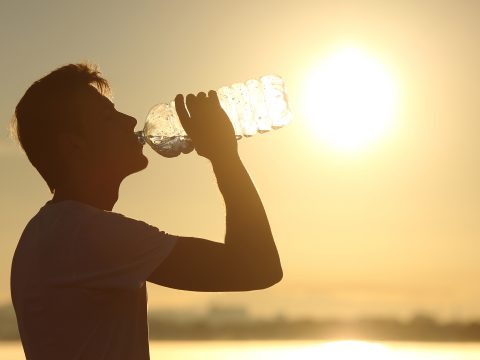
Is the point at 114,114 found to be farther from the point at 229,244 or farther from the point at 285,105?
the point at 285,105

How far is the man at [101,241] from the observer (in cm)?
338

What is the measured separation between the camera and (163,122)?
5.65 m

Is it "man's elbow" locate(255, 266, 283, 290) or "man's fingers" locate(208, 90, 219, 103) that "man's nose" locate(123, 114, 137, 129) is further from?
"man's elbow" locate(255, 266, 283, 290)

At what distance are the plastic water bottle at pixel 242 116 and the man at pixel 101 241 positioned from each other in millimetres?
1494

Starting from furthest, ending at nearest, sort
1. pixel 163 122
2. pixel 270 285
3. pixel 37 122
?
pixel 163 122, pixel 37 122, pixel 270 285

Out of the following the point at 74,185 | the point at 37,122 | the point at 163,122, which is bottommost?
the point at 74,185

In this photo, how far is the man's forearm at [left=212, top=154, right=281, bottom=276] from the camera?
3.59 meters

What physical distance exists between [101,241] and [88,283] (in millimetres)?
116

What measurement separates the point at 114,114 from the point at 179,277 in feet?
2.04

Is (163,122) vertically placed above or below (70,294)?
above

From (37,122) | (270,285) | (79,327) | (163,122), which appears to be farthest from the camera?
(163,122)

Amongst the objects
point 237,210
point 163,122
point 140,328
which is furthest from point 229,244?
point 163,122

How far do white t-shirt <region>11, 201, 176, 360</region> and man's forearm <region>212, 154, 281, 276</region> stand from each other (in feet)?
0.80

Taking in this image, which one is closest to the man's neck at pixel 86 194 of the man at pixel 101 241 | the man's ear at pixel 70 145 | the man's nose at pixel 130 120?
the man at pixel 101 241
